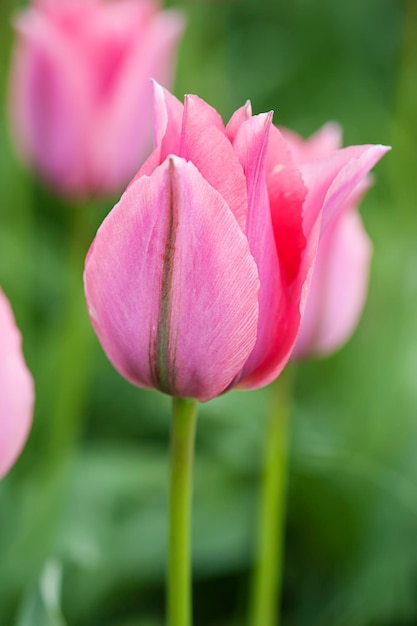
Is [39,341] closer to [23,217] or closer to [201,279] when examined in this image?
[23,217]

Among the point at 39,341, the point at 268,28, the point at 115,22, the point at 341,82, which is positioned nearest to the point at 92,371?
the point at 39,341

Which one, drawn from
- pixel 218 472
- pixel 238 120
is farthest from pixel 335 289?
pixel 218 472

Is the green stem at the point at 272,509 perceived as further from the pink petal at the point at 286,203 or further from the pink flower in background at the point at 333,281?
the pink petal at the point at 286,203

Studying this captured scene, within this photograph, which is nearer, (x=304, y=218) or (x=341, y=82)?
(x=304, y=218)

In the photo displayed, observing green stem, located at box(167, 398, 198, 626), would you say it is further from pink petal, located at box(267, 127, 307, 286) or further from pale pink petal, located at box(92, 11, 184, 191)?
pale pink petal, located at box(92, 11, 184, 191)

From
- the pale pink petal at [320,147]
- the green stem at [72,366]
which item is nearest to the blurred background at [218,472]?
the green stem at [72,366]

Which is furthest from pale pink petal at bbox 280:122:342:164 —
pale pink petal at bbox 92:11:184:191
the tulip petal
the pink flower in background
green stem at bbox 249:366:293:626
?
pale pink petal at bbox 92:11:184:191
